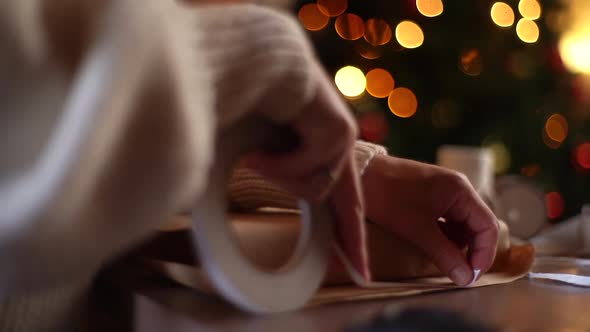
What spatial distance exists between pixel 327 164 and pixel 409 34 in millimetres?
1390

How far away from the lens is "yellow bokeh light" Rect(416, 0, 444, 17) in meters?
1.74

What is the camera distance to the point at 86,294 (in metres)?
0.55

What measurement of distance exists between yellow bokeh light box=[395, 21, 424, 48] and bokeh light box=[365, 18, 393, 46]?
24mm

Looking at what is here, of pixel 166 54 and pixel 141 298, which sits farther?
pixel 141 298

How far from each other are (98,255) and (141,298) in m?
0.18

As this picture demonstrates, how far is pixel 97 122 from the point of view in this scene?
0.91 feet

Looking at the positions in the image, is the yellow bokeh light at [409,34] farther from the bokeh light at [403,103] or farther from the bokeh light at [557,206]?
the bokeh light at [557,206]

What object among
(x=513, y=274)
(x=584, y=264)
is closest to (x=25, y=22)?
(x=513, y=274)

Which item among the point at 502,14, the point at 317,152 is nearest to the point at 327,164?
the point at 317,152

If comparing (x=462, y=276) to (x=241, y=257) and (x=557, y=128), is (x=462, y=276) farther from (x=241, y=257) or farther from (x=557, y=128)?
(x=557, y=128)

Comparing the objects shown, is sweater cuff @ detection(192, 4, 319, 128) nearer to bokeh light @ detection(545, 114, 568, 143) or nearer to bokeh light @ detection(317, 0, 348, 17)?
bokeh light @ detection(317, 0, 348, 17)

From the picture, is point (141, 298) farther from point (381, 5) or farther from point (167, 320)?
point (381, 5)

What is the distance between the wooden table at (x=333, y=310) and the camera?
40 cm

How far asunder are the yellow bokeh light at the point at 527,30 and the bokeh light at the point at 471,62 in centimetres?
15
